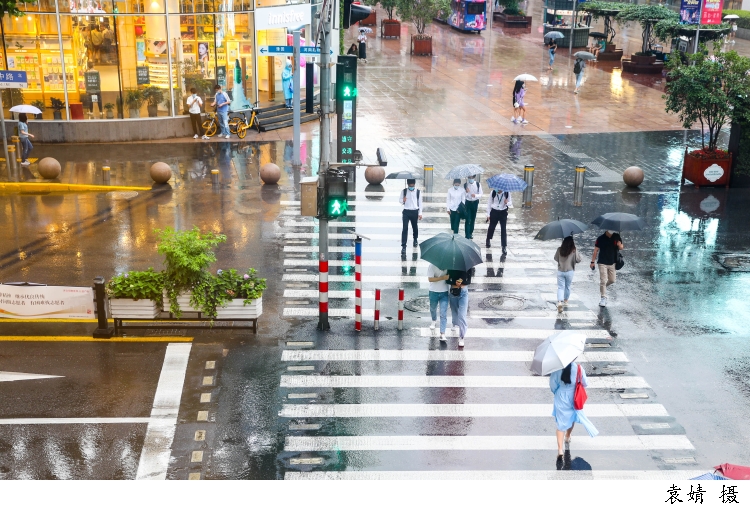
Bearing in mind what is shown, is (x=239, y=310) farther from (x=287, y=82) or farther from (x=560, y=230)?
(x=287, y=82)

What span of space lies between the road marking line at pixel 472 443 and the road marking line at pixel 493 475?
22.5 inches

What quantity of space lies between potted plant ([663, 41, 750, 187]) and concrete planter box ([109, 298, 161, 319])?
16481mm

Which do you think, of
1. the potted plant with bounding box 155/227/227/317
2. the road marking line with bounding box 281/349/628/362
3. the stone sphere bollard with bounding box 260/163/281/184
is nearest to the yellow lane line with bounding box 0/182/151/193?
the stone sphere bollard with bounding box 260/163/281/184

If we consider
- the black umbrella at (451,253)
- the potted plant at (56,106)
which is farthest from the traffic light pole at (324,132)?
the potted plant at (56,106)

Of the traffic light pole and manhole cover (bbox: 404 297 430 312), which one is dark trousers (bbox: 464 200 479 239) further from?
the traffic light pole

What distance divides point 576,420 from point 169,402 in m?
5.68

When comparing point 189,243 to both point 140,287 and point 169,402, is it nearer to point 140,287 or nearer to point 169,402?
point 140,287

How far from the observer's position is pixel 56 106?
29.1 metres

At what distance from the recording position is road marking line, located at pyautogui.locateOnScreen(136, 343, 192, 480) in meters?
10.6

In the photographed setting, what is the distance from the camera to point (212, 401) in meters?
12.2

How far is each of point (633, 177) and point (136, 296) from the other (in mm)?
15010

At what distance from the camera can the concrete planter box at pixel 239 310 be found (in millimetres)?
14234

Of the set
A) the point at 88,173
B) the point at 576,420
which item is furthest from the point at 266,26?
the point at 576,420

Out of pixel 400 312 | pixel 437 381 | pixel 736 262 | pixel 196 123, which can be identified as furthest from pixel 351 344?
pixel 196 123
